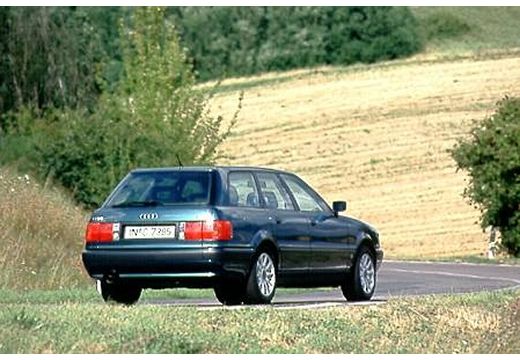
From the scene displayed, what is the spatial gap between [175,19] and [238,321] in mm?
72458

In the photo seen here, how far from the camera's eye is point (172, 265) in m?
18.8

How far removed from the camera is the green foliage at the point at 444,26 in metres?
85.9

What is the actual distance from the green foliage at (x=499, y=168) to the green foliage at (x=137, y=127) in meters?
6.99

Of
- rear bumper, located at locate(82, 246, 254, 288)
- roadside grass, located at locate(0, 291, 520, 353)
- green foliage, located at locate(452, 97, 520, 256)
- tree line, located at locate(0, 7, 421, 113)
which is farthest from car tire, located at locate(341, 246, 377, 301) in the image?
tree line, located at locate(0, 7, 421, 113)

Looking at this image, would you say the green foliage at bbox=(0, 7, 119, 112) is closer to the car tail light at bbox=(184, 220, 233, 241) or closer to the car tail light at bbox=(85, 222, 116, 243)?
the car tail light at bbox=(85, 222, 116, 243)

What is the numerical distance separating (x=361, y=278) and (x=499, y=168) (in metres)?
25.1

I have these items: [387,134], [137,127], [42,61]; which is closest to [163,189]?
[137,127]

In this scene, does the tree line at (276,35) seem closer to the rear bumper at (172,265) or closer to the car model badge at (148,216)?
the rear bumper at (172,265)

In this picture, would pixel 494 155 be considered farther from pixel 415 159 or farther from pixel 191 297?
pixel 191 297

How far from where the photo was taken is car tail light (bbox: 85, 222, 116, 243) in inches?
758

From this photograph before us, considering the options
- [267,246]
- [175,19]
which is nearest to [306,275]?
[267,246]

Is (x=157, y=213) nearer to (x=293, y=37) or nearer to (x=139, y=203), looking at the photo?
(x=139, y=203)

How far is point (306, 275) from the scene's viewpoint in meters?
20.5

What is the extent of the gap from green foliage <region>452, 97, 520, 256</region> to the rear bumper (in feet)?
89.8
